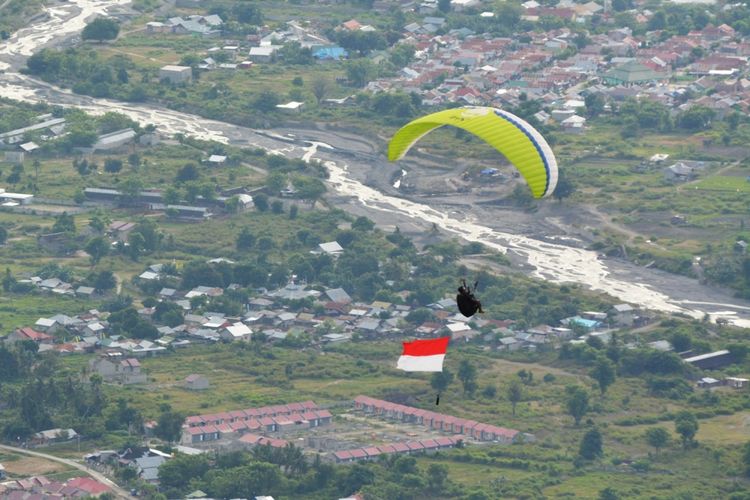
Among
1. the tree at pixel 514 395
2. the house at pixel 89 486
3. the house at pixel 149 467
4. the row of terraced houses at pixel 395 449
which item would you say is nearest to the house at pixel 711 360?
the tree at pixel 514 395

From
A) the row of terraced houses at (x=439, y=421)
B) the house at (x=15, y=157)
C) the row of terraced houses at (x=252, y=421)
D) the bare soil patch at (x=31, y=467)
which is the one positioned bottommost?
the bare soil patch at (x=31, y=467)

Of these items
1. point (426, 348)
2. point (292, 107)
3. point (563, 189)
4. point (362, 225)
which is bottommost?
point (362, 225)

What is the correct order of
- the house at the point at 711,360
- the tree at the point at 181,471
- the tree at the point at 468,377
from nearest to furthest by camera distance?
the tree at the point at 181,471 < the tree at the point at 468,377 < the house at the point at 711,360

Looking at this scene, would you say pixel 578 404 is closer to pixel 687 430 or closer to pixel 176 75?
pixel 687 430

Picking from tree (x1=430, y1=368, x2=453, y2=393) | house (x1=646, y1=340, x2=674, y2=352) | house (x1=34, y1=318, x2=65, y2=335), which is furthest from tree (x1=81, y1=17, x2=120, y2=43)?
tree (x1=430, y1=368, x2=453, y2=393)

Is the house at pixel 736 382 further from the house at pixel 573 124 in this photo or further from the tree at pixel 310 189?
the house at pixel 573 124

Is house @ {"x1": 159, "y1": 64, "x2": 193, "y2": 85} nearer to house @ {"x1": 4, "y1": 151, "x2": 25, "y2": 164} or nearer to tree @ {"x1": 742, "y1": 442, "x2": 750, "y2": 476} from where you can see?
house @ {"x1": 4, "y1": 151, "x2": 25, "y2": 164}

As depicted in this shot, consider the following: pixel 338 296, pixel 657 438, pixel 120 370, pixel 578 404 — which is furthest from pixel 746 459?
pixel 338 296
